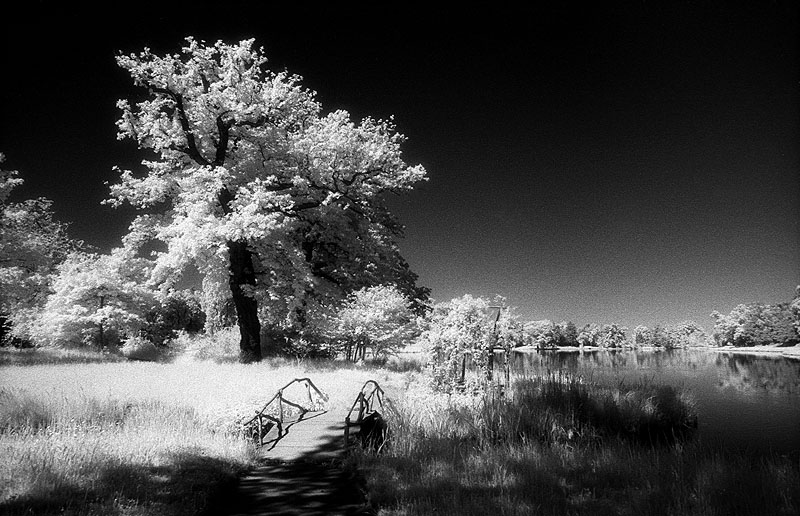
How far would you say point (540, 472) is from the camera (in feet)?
20.4

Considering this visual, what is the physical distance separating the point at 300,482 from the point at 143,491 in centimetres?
212

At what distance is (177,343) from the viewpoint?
129ft

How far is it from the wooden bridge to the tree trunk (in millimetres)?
10062

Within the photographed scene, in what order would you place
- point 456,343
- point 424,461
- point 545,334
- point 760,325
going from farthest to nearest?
1. point 545,334
2. point 760,325
3. point 456,343
4. point 424,461

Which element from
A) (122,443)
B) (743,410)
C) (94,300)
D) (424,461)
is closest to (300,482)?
(424,461)

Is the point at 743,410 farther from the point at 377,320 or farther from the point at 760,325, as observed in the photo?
the point at 760,325

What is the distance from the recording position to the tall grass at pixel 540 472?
16.8 ft

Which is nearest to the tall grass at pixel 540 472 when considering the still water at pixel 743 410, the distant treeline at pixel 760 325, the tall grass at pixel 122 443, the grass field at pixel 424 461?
the grass field at pixel 424 461

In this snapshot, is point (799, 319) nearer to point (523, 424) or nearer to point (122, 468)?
point (523, 424)

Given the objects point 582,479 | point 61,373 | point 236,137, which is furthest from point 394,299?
point 582,479

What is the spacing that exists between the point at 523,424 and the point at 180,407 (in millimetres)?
7403

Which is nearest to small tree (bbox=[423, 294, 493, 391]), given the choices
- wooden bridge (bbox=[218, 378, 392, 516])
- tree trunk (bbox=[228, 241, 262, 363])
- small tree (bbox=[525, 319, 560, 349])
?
wooden bridge (bbox=[218, 378, 392, 516])

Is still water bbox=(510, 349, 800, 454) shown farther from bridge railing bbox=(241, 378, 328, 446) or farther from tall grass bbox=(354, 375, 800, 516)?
bridge railing bbox=(241, 378, 328, 446)

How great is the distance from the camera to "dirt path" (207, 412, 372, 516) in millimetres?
5812
